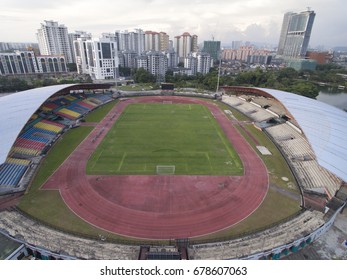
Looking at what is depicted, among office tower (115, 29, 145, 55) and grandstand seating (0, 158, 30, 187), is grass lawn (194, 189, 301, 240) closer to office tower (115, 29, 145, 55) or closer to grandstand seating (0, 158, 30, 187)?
grandstand seating (0, 158, 30, 187)

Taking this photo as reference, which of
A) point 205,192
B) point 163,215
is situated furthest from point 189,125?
point 163,215

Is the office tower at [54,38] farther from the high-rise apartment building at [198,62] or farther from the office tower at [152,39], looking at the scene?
the high-rise apartment building at [198,62]

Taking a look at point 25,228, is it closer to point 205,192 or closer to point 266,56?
point 205,192

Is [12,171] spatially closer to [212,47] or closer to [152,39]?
[152,39]

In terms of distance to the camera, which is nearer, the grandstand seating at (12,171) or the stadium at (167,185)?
the stadium at (167,185)

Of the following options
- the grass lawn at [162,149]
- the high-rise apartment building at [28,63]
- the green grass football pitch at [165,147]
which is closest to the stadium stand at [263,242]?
the grass lawn at [162,149]

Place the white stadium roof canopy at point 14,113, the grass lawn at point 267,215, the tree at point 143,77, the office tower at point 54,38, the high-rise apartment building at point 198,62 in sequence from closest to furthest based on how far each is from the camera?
the grass lawn at point 267,215, the white stadium roof canopy at point 14,113, the tree at point 143,77, the high-rise apartment building at point 198,62, the office tower at point 54,38
